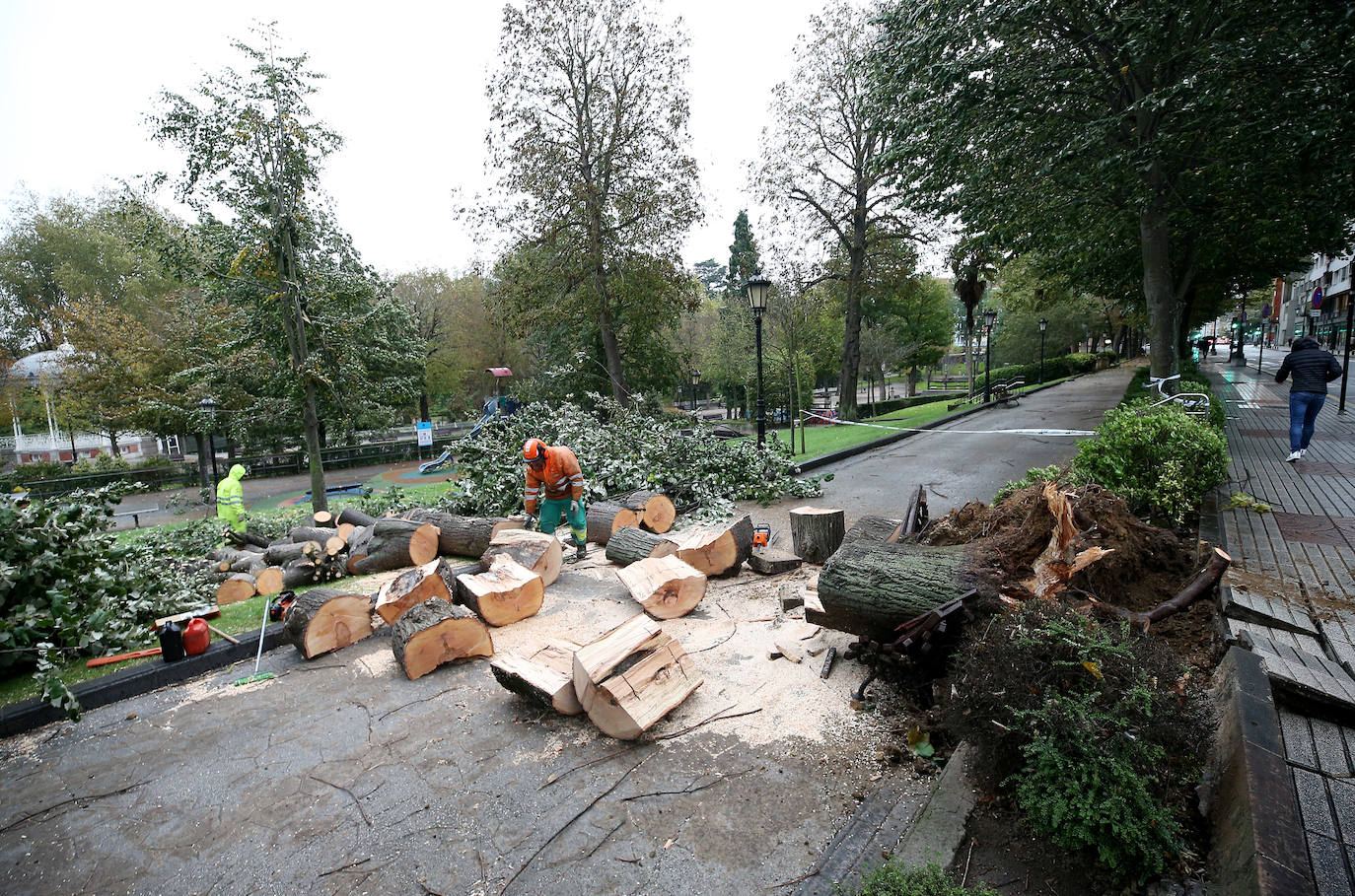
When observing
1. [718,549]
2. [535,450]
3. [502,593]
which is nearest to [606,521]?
[535,450]

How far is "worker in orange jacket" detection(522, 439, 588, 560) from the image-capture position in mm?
7055

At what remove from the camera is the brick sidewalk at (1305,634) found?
80.1 inches

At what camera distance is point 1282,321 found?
64.1 m

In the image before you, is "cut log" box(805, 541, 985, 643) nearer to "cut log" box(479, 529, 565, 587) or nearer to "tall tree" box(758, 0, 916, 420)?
"cut log" box(479, 529, 565, 587)

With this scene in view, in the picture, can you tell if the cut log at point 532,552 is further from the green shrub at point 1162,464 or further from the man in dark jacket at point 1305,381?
the man in dark jacket at point 1305,381

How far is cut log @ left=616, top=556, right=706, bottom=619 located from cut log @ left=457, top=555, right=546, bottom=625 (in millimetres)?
868

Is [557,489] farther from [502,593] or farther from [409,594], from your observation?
[409,594]

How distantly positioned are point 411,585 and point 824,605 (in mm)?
3573

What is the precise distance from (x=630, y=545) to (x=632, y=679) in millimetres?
3138

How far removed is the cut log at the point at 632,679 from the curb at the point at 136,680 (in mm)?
3233

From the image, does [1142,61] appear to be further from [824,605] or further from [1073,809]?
[1073,809]

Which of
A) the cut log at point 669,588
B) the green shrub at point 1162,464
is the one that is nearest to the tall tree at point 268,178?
the cut log at point 669,588

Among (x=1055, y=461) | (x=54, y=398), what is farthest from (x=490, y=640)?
(x=54, y=398)

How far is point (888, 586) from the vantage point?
3.66 m
